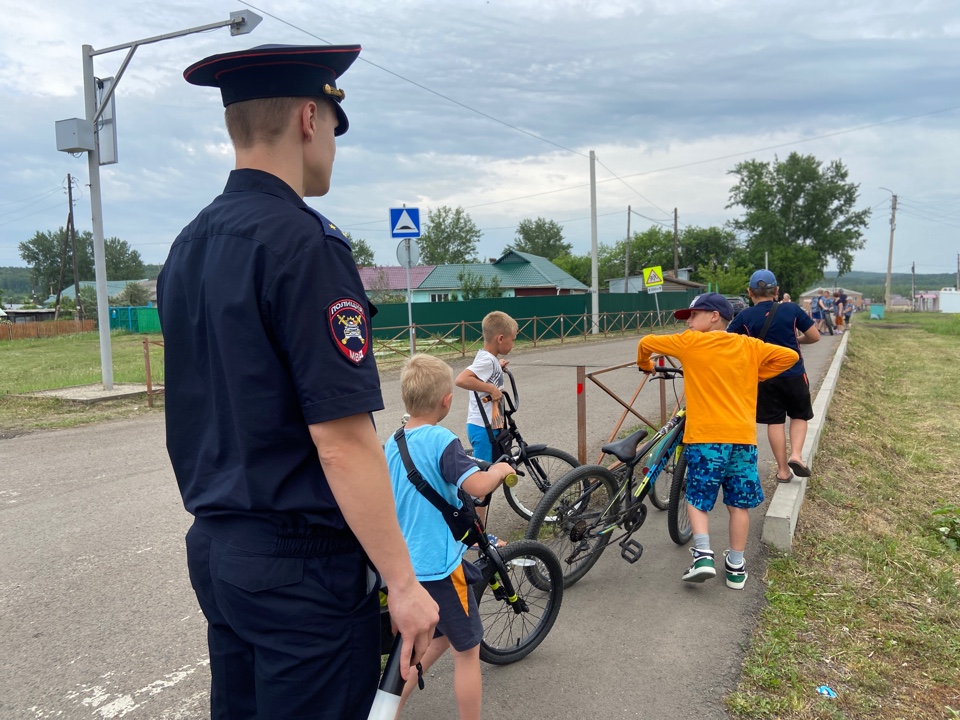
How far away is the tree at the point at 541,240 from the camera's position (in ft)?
A: 316

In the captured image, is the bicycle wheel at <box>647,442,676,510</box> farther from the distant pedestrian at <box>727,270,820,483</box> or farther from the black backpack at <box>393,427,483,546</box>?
the black backpack at <box>393,427,483,546</box>

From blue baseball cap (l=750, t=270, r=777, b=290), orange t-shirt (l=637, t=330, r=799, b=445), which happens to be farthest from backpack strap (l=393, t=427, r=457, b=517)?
blue baseball cap (l=750, t=270, r=777, b=290)

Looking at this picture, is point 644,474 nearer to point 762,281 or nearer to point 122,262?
point 762,281

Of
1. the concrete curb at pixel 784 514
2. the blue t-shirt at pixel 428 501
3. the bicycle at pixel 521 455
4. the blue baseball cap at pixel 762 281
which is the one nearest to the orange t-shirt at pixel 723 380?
the concrete curb at pixel 784 514

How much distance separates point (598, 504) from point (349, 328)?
122 inches

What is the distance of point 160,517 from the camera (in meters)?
5.40

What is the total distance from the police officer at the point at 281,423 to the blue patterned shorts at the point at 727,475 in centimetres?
291

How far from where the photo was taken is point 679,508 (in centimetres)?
458

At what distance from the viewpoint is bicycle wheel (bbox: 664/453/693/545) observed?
440cm

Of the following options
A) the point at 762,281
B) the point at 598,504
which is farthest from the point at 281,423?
the point at 762,281

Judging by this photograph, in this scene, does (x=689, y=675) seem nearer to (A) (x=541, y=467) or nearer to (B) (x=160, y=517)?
(A) (x=541, y=467)

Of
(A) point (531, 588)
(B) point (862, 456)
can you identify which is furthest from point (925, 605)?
(B) point (862, 456)

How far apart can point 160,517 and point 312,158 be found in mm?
4711

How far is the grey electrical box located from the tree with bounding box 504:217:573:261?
8628 cm
